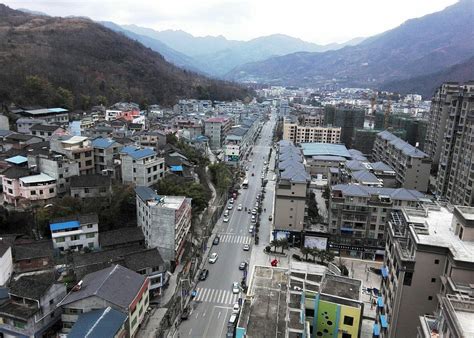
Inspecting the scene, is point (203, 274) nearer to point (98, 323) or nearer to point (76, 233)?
point (76, 233)

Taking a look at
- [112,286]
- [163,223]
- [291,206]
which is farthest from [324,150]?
[112,286]

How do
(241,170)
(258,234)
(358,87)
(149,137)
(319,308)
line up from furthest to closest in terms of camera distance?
1. (358,87)
2. (241,170)
3. (149,137)
4. (258,234)
5. (319,308)

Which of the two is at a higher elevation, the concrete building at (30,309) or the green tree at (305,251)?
the concrete building at (30,309)

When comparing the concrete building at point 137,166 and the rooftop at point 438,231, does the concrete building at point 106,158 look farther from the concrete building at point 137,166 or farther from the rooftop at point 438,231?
the rooftop at point 438,231

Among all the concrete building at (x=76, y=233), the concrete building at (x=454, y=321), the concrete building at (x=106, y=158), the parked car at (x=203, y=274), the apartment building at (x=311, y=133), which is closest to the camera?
the concrete building at (x=454, y=321)

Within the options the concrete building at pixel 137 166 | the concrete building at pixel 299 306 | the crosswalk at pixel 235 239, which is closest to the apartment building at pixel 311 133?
the crosswalk at pixel 235 239

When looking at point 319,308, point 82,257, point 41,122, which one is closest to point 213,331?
point 319,308

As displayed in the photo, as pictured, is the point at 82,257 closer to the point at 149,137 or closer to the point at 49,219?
the point at 49,219

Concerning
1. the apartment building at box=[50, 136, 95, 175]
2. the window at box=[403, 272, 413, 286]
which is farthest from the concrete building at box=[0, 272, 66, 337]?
the window at box=[403, 272, 413, 286]
